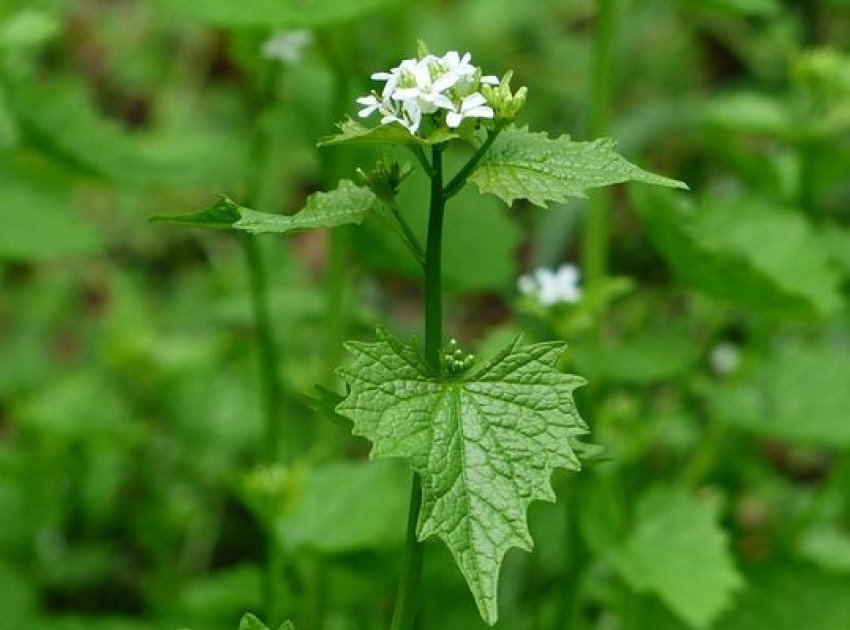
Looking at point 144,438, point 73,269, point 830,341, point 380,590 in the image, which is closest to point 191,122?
point 73,269

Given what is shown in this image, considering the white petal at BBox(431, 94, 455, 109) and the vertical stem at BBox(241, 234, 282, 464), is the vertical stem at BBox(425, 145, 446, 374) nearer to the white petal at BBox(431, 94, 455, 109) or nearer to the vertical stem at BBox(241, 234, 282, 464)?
the white petal at BBox(431, 94, 455, 109)

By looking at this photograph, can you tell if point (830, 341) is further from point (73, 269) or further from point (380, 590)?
point (73, 269)

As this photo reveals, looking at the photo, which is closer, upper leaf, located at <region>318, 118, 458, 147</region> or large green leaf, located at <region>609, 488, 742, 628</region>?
upper leaf, located at <region>318, 118, 458, 147</region>

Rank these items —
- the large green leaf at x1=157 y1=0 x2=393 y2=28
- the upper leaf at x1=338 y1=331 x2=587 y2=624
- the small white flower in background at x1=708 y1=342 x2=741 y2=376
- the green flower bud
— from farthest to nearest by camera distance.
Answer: the small white flower in background at x1=708 y1=342 x2=741 y2=376 → the large green leaf at x1=157 y1=0 x2=393 y2=28 → the green flower bud → the upper leaf at x1=338 y1=331 x2=587 y2=624

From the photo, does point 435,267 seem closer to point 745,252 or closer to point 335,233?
point 335,233

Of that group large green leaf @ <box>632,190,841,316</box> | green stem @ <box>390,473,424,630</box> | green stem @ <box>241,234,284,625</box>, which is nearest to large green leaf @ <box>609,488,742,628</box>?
large green leaf @ <box>632,190,841,316</box>

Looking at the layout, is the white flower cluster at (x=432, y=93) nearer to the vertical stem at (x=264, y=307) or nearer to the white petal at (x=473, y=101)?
the white petal at (x=473, y=101)

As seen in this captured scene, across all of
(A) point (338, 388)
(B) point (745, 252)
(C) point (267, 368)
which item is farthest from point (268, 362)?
(B) point (745, 252)
